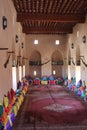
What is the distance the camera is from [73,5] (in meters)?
13.3

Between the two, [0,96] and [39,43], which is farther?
[39,43]

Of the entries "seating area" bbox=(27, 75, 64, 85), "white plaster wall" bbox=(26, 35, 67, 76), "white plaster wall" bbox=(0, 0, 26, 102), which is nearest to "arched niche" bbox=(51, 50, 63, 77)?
"white plaster wall" bbox=(26, 35, 67, 76)

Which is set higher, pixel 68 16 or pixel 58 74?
pixel 68 16

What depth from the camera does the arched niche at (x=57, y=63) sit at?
26853 millimetres

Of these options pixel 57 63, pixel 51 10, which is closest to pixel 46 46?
pixel 57 63

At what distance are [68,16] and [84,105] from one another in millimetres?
6047

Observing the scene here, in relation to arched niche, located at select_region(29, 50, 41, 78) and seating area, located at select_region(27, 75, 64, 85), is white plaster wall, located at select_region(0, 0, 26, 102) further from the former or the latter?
arched niche, located at select_region(29, 50, 41, 78)

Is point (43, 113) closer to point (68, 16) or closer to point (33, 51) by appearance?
point (68, 16)

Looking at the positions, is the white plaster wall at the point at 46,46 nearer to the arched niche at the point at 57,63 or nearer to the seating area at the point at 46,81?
the arched niche at the point at 57,63

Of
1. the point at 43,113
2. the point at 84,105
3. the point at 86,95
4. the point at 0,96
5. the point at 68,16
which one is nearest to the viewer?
the point at 0,96

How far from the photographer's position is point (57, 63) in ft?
88.0

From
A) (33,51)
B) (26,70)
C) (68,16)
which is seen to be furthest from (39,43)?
(68,16)

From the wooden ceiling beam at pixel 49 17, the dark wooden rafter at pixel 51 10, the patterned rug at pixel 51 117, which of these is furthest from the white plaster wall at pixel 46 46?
the patterned rug at pixel 51 117

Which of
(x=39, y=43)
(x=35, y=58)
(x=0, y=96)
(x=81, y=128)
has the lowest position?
(x=81, y=128)
